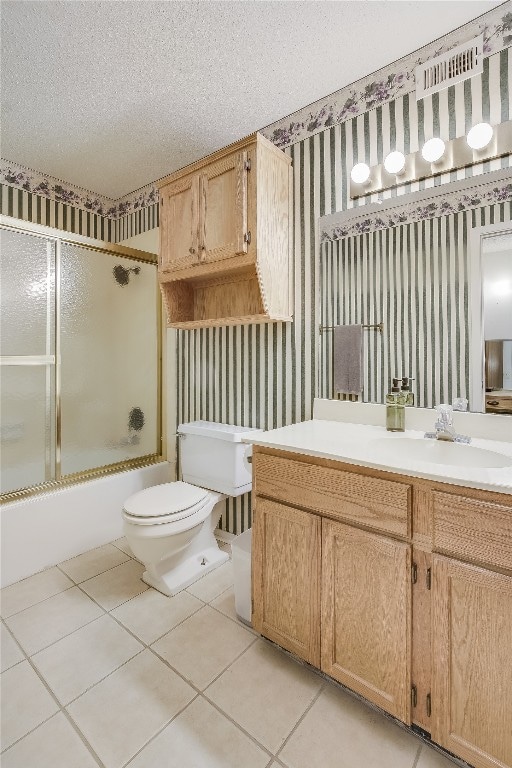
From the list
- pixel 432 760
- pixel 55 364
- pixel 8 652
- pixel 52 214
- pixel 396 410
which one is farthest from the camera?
pixel 52 214

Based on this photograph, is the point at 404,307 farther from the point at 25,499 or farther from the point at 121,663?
the point at 25,499

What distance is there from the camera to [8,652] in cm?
151

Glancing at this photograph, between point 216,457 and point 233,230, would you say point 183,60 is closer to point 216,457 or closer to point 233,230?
point 233,230

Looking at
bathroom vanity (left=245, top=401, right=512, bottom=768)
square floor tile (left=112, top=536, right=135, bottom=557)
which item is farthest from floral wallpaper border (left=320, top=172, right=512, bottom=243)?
square floor tile (left=112, top=536, right=135, bottom=557)

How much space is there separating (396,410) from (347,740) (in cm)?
114

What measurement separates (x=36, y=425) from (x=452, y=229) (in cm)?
243

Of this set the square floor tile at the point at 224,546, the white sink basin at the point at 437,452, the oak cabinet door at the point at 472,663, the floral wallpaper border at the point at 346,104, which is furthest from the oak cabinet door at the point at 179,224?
the oak cabinet door at the point at 472,663

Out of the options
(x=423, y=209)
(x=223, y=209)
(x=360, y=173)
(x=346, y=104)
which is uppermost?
(x=346, y=104)

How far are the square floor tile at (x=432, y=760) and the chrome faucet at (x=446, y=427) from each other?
96 cm

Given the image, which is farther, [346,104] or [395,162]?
[346,104]

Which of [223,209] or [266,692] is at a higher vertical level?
[223,209]

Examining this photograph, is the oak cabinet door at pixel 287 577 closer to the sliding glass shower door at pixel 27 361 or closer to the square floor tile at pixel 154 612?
the square floor tile at pixel 154 612

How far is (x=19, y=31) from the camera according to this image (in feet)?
4.95

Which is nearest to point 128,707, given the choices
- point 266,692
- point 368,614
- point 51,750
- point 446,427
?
point 51,750
